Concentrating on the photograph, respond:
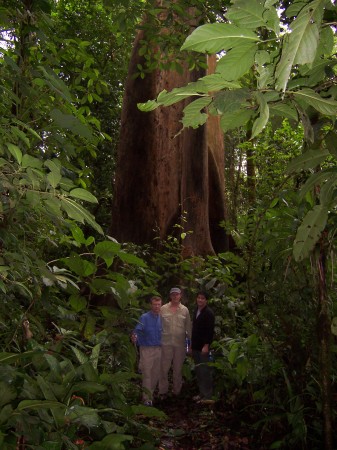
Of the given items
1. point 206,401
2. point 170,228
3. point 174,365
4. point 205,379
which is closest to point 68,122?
point 206,401

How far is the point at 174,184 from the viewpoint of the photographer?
11.8 meters

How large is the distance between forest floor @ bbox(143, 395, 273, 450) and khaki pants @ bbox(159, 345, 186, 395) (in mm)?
586

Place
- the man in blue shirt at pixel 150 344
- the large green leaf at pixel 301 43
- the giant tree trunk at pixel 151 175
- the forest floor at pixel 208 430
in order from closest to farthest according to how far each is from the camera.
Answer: the large green leaf at pixel 301 43 < the forest floor at pixel 208 430 < the man in blue shirt at pixel 150 344 < the giant tree trunk at pixel 151 175

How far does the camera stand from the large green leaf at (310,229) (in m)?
1.67

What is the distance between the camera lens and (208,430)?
5527mm

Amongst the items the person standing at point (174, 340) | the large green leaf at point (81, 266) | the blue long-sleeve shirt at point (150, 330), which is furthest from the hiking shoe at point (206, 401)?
the large green leaf at point (81, 266)

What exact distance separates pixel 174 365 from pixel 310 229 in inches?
221

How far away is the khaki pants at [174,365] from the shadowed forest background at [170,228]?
0.18 m

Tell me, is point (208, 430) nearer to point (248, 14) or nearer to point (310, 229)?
point (310, 229)

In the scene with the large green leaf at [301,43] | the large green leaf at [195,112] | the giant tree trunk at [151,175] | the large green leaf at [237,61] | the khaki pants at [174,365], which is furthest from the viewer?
the giant tree trunk at [151,175]

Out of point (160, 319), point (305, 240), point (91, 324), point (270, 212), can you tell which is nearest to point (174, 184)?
point (160, 319)

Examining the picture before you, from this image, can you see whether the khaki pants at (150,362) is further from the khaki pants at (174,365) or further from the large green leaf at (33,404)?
the large green leaf at (33,404)

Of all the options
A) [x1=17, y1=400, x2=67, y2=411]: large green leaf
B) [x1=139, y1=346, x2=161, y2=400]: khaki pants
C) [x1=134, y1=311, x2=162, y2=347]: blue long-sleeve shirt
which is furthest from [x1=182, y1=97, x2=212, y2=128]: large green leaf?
[x1=139, y1=346, x2=161, y2=400]: khaki pants

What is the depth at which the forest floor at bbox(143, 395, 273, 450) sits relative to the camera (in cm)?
499
